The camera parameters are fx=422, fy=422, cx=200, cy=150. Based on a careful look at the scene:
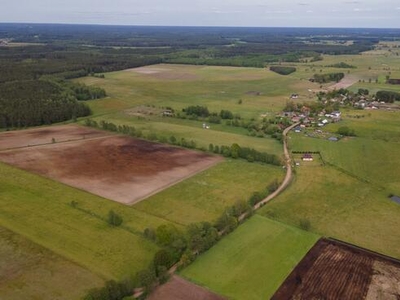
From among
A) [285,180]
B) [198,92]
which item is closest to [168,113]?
[198,92]

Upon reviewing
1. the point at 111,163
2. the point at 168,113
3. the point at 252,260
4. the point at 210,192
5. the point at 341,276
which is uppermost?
the point at 168,113

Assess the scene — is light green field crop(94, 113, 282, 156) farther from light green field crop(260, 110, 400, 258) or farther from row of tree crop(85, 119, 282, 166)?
light green field crop(260, 110, 400, 258)

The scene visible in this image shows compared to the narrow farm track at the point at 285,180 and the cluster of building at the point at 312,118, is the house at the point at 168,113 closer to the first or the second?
the cluster of building at the point at 312,118

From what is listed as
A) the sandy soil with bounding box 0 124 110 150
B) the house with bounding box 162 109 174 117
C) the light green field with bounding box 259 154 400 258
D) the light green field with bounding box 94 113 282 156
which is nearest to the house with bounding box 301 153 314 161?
the light green field with bounding box 94 113 282 156

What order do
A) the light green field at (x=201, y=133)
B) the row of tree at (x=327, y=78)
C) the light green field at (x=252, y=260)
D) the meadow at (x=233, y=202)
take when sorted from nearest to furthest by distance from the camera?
1. the light green field at (x=252, y=260)
2. the meadow at (x=233, y=202)
3. the light green field at (x=201, y=133)
4. the row of tree at (x=327, y=78)

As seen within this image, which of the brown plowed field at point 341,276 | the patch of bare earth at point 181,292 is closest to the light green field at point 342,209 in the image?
the brown plowed field at point 341,276

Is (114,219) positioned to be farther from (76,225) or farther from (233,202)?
(233,202)

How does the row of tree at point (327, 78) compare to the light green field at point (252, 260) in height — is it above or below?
above
